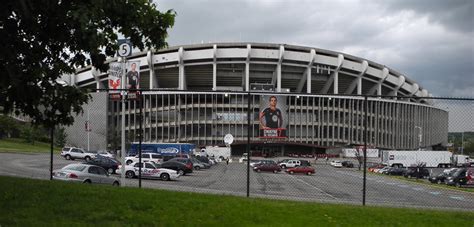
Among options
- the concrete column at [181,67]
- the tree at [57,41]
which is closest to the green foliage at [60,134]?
the tree at [57,41]

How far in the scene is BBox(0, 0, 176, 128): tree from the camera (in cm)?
677

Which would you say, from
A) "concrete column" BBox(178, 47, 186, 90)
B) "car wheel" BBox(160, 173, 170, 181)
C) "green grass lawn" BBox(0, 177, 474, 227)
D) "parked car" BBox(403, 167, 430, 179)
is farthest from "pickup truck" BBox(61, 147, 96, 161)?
"concrete column" BBox(178, 47, 186, 90)

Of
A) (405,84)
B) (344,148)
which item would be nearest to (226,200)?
(344,148)

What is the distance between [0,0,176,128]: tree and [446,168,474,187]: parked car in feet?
117

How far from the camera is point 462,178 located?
123 feet

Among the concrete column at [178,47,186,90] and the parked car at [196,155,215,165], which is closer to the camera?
the parked car at [196,155,215,165]

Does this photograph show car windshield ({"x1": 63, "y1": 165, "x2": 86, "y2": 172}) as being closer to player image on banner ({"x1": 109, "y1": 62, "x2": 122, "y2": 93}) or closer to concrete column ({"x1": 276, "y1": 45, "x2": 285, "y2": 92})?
player image on banner ({"x1": 109, "y1": 62, "x2": 122, "y2": 93})

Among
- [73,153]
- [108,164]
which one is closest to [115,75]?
[108,164]

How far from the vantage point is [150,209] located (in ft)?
28.2

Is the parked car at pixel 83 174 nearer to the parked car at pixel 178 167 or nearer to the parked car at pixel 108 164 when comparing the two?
the parked car at pixel 108 164

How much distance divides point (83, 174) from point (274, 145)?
2058cm

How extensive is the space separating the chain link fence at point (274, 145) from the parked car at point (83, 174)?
0.86 m

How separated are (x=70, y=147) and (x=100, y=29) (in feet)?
149

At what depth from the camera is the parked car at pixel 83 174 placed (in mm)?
20375
